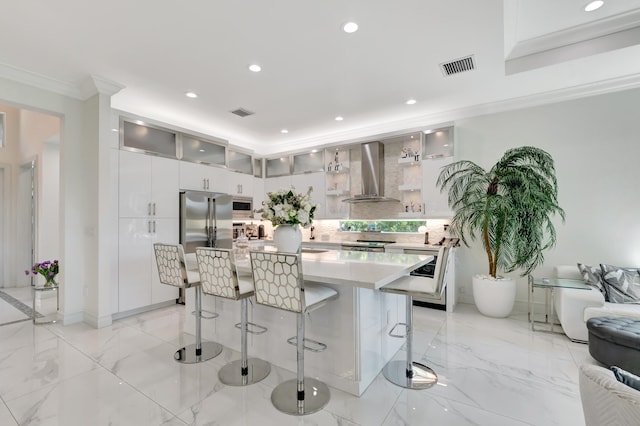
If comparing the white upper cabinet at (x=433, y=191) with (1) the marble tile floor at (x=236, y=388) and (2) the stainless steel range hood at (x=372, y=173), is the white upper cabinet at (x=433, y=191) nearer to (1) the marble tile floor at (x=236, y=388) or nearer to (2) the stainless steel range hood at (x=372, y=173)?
(2) the stainless steel range hood at (x=372, y=173)

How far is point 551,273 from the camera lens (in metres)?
3.96

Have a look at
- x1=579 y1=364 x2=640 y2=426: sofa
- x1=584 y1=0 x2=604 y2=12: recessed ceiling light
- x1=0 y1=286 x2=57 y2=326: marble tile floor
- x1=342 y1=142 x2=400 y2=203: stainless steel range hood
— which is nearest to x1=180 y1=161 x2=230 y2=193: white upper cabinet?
x1=342 y1=142 x2=400 y2=203: stainless steel range hood

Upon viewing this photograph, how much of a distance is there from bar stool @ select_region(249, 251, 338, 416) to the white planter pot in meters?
2.61

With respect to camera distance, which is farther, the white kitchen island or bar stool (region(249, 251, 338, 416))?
the white kitchen island

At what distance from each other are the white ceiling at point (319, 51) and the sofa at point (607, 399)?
8.27 ft

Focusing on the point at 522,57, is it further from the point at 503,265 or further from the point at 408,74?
the point at 503,265

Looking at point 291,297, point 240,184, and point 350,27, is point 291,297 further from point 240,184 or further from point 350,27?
point 240,184

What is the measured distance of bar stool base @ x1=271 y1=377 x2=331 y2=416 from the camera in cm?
197

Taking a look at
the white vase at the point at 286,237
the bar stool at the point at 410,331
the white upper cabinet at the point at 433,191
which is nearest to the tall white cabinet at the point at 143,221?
the white vase at the point at 286,237

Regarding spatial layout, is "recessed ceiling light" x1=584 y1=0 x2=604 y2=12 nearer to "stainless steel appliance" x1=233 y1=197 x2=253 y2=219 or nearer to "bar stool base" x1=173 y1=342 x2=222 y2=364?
"bar stool base" x1=173 y1=342 x2=222 y2=364

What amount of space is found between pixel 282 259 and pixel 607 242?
13.9ft

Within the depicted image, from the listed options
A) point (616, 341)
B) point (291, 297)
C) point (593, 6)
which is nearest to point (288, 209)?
point (291, 297)

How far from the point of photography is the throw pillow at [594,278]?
10.2 ft

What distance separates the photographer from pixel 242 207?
228 inches
